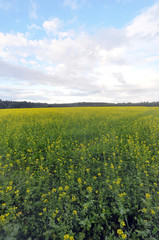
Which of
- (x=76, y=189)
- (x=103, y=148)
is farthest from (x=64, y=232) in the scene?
(x=103, y=148)

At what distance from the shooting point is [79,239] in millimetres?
2217

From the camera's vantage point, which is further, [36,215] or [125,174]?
[125,174]

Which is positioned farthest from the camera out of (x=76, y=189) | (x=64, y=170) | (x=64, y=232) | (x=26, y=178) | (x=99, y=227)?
(x=64, y=170)

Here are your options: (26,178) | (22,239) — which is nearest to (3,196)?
(26,178)

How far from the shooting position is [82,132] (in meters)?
7.59

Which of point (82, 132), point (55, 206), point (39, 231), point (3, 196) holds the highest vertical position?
point (82, 132)

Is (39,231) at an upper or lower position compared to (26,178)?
lower

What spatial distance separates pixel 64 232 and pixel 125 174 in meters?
2.53

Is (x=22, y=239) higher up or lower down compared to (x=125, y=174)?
lower down

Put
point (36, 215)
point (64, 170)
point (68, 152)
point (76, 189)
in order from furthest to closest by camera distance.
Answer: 1. point (68, 152)
2. point (64, 170)
3. point (76, 189)
4. point (36, 215)

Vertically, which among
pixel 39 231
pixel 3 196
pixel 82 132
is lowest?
pixel 39 231

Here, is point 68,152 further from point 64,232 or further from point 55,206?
point 64,232

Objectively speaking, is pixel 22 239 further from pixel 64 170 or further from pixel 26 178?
pixel 64 170

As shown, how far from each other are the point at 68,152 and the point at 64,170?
1.19 m
